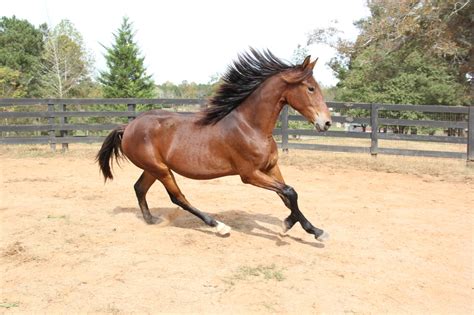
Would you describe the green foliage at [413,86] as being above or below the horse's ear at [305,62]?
above

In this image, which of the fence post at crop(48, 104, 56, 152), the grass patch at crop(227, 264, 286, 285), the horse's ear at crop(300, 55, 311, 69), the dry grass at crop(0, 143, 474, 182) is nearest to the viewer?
the grass patch at crop(227, 264, 286, 285)

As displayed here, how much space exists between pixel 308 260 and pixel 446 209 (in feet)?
10.4

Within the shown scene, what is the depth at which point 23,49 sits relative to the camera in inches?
1656

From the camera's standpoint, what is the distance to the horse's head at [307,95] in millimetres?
4191

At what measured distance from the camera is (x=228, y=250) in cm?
421

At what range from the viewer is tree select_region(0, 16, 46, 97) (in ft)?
127

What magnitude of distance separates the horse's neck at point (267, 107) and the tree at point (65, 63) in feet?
90.2

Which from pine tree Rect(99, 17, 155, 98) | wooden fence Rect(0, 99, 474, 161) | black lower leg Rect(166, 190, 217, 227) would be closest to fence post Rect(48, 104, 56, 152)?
wooden fence Rect(0, 99, 474, 161)

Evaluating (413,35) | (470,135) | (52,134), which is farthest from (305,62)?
(413,35)

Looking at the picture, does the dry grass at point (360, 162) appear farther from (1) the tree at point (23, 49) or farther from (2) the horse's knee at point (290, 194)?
(1) the tree at point (23, 49)

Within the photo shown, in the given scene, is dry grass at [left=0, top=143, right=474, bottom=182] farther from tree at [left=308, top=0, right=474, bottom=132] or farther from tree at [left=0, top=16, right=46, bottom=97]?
tree at [left=0, top=16, right=46, bottom=97]

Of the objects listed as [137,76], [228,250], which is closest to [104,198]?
[228,250]

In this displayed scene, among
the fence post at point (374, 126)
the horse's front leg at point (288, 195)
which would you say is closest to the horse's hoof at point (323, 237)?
the horse's front leg at point (288, 195)

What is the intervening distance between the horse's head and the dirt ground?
4.50ft
